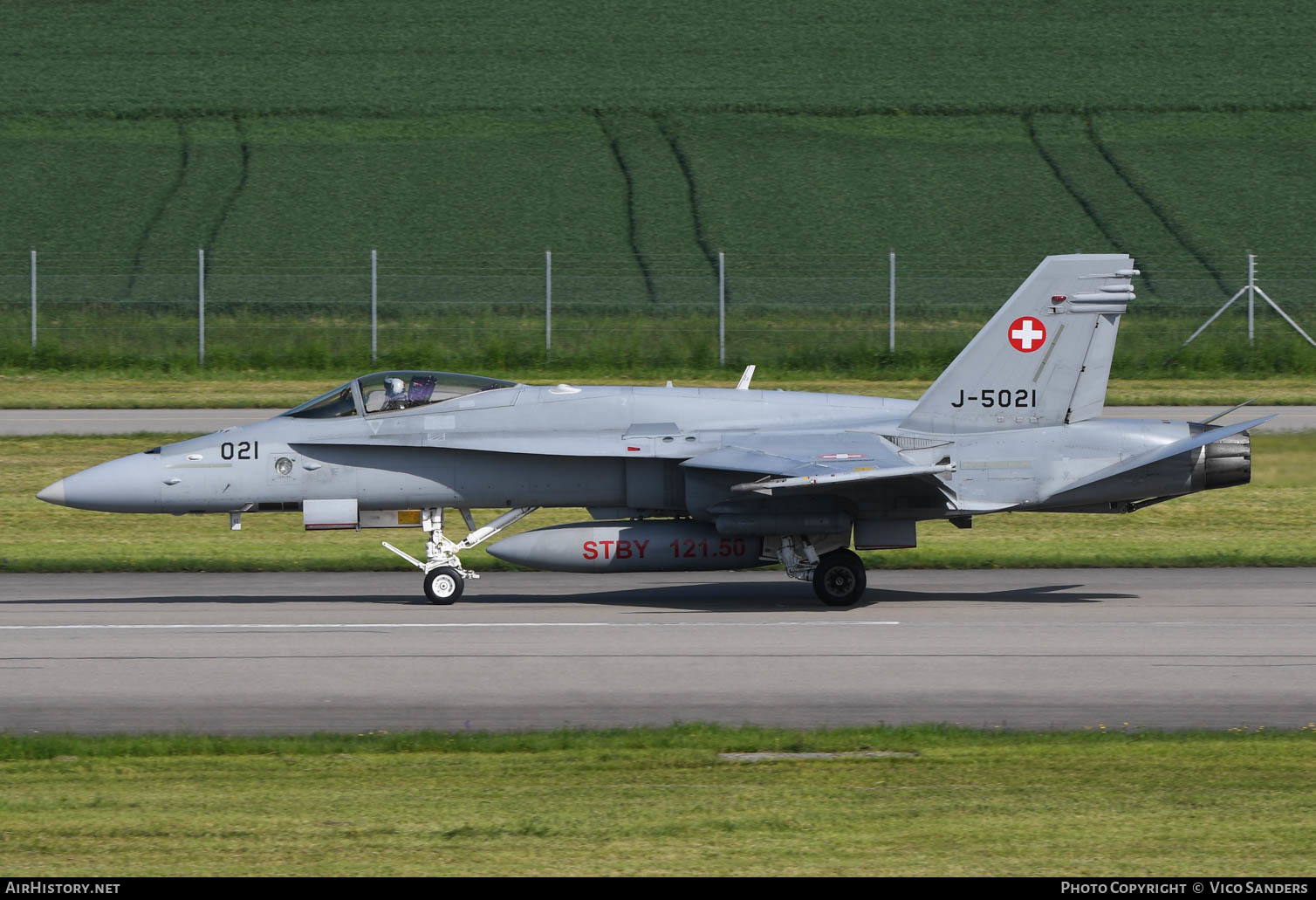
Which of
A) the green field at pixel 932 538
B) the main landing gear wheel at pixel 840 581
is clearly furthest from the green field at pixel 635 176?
the main landing gear wheel at pixel 840 581

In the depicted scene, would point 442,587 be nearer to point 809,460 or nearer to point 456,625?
point 456,625

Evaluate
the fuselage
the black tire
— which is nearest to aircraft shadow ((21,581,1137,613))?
the black tire

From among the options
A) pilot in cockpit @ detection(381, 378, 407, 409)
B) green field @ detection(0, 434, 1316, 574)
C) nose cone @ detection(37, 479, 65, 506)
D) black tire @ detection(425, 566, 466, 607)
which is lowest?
black tire @ detection(425, 566, 466, 607)

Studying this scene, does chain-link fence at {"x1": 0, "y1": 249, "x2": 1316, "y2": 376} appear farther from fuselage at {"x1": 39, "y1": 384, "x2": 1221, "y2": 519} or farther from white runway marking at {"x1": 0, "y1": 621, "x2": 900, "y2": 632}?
white runway marking at {"x1": 0, "y1": 621, "x2": 900, "y2": 632}

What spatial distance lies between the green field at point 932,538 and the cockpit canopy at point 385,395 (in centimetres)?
305

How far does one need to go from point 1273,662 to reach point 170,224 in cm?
3752

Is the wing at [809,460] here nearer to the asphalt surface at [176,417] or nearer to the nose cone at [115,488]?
the nose cone at [115,488]

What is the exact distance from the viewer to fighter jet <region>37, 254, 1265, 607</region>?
15.5 metres

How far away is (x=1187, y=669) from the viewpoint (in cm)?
1245

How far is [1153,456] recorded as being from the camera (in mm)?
15258

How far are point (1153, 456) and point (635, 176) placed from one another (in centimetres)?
3370

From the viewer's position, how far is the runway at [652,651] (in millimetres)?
11102

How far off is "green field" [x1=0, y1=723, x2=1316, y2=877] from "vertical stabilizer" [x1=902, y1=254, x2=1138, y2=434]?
5.92 m

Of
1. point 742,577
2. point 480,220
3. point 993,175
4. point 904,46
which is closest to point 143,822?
point 742,577
